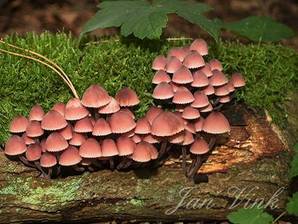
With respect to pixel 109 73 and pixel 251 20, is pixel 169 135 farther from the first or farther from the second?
pixel 251 20

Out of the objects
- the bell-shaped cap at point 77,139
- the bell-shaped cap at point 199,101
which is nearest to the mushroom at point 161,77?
the bell-shaped cap at point 199,101

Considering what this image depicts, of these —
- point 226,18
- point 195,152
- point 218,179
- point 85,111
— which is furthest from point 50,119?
point 226,18

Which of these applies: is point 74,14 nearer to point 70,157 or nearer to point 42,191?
point 42,191

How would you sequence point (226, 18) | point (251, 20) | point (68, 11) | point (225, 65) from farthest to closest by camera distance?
1. point (226, 18)
2. point (68, 11)
3. point (251, 20)
4. point (225, 65)

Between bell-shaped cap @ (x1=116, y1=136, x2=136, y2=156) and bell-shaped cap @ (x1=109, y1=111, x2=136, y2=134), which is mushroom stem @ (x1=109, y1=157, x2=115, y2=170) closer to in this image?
bell-shaped cap @ (x1=116, y1=136, x2=136, y2=156)

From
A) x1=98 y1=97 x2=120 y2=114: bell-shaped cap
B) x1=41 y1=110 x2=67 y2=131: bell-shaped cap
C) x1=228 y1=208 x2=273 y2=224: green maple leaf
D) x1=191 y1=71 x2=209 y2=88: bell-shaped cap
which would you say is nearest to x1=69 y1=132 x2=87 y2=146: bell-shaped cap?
x1=41 y1=110 x2=67 y2=131: bell-shaped cap

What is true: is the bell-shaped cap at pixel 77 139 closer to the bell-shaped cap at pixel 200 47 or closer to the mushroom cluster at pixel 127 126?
the mushroom cluster at pixel 127 126

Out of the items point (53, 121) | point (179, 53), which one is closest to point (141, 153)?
point (53, 121)
